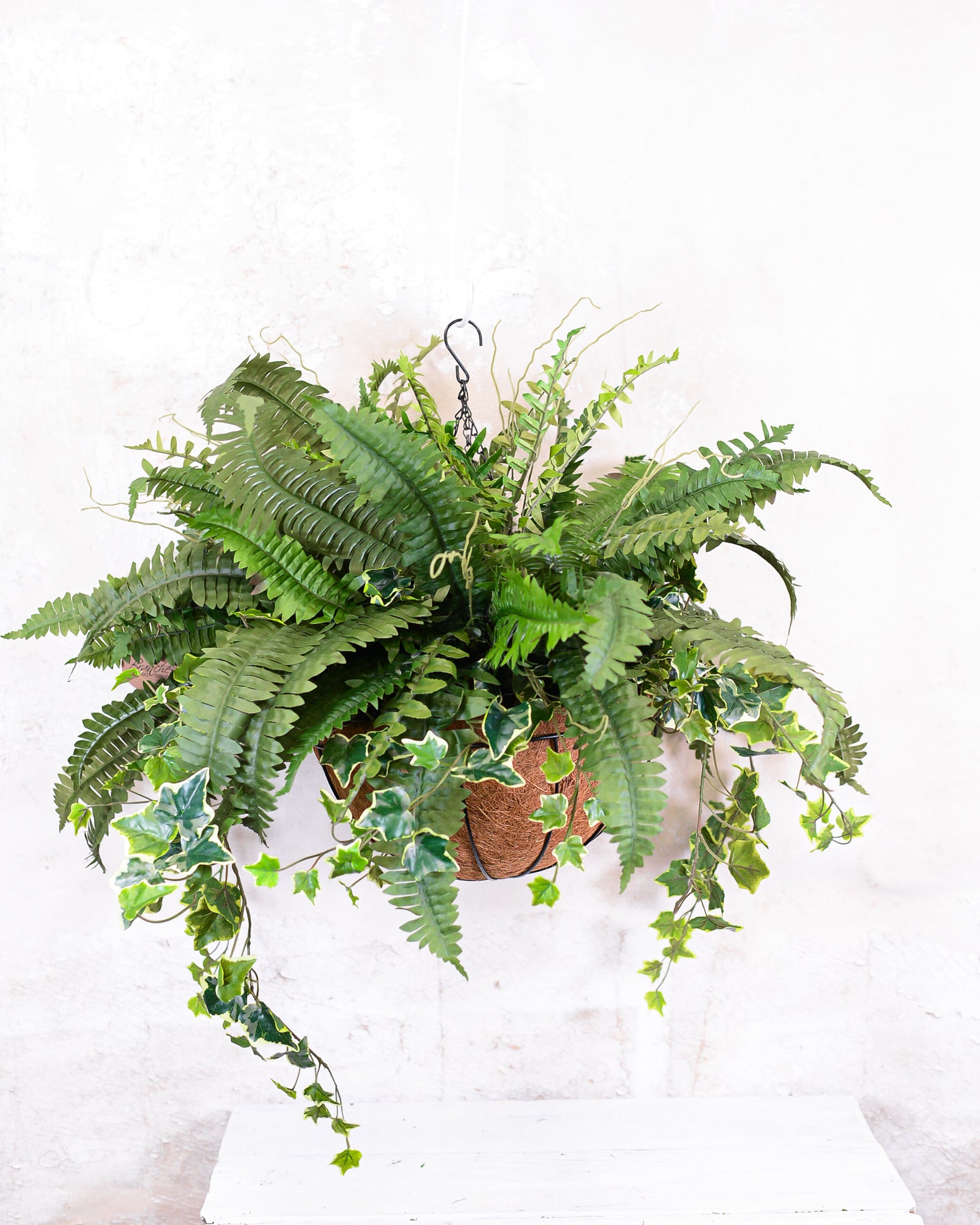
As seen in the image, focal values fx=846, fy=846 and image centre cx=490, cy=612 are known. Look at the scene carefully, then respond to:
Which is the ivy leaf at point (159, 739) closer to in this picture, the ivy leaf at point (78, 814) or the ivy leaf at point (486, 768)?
the ivy leaf at point (78, 814)

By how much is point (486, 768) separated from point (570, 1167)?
2.62 feet

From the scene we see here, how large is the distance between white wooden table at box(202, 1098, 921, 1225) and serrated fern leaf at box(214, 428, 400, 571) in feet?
2.94

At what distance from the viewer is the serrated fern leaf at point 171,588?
0.81m

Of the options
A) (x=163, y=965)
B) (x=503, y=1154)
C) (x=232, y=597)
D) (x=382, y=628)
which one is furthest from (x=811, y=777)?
(x=163, y=965)

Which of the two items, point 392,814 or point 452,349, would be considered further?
point 452,349

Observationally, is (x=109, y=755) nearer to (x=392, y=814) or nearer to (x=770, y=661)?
(x=392, y=814)

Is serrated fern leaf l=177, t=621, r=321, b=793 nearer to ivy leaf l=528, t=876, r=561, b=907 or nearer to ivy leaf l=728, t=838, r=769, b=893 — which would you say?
ivy leaf l=528, t=876, r=561, b=907

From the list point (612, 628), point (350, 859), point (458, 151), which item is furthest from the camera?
point (458, 151)

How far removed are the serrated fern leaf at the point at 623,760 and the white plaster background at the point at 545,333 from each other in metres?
0.55

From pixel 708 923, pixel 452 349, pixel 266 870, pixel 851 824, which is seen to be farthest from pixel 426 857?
pixel 452 349

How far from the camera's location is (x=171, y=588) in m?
0.82

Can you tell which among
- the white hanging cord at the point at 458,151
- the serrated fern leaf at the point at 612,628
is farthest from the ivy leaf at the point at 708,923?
the white hanging cord at the point at 458,151

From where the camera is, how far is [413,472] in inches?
29.0

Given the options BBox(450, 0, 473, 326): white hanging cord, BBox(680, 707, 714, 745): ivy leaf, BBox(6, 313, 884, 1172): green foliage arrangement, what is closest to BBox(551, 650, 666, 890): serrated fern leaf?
BBox(6, 313, 884, 1172): green foliage arrangement
